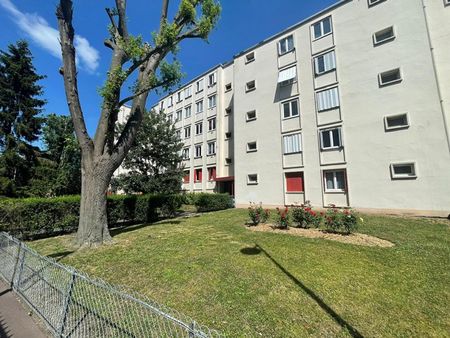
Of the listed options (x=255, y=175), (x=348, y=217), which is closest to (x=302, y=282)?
(x=348, y=217)

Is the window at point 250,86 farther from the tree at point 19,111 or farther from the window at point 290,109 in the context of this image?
the tree at point 19,111

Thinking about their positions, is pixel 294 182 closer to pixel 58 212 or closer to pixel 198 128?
pixel 58 212

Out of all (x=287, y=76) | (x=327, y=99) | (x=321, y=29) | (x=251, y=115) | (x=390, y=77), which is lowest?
(x=327, y=99)

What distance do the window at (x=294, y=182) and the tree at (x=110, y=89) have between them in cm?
1322

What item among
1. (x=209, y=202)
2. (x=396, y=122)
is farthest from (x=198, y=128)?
(x=396, y=122)

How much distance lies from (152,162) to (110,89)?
13.6 m

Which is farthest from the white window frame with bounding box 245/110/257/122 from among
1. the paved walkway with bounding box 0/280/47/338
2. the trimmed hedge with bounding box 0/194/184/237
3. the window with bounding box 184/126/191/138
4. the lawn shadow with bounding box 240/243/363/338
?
the paved walkway with bounding box 0/280/47/338

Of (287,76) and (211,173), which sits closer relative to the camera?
(287,76)

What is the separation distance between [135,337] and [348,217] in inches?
317

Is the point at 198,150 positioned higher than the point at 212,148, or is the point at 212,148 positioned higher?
the point at 198,150

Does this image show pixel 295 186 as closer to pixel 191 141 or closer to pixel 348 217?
pixel 348 217

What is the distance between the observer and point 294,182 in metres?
19.2

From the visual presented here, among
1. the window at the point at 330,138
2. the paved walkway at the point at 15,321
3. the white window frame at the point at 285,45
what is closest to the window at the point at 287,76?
the white window frame at the point at 285,45

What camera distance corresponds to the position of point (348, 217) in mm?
8578
